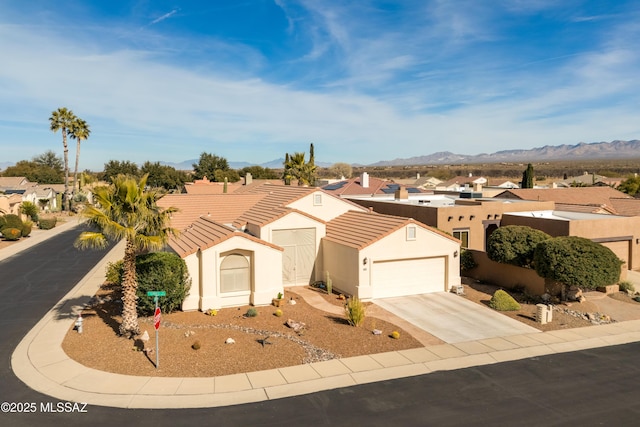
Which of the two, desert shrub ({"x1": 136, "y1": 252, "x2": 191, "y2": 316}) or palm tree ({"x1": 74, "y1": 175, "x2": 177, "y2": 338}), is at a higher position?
palm tree ({"x1": 74, "y1": 175, "x2": 177, "y2": 338})

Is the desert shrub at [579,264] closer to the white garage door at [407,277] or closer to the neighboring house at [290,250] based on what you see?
the neighboring house at [290,250]

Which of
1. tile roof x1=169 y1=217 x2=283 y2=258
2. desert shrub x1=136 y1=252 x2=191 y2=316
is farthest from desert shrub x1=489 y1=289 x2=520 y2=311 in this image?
desert shrub x1=136 y1=252 x2=191 y2=316

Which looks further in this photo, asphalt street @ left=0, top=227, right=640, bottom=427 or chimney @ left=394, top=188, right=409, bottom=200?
chimney @ left=394, top=188, right=409, bottom=200

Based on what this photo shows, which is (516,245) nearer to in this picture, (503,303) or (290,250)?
(503,303)

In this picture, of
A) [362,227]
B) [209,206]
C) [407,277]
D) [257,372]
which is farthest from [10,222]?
[257,372]

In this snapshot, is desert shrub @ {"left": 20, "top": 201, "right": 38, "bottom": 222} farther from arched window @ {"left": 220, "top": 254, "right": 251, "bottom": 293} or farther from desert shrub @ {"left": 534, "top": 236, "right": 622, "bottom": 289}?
desert shrub @ {"left": 534, "top": 236, "right": 622, "bottom": 289}

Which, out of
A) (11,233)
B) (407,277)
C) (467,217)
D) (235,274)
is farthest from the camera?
(11,233)
